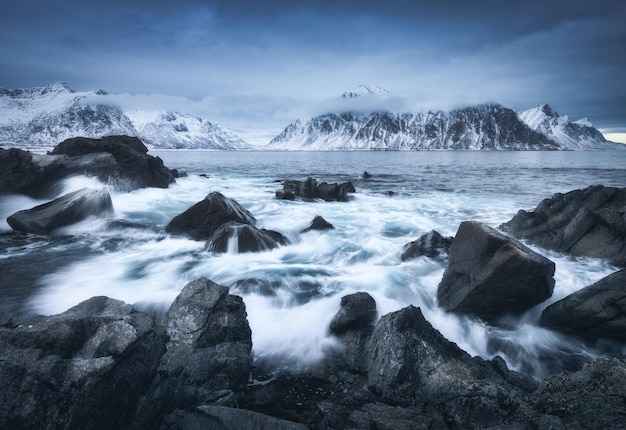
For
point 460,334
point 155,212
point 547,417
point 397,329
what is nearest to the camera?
point 547,417

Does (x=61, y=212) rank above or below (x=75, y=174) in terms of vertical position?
below

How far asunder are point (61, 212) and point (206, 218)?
243 inches

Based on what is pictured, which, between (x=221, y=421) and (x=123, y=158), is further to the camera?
(x=123, y=158)

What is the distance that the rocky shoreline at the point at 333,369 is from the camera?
3623 mm

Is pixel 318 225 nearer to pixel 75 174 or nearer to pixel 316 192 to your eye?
pixel 316 192

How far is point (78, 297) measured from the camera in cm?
905

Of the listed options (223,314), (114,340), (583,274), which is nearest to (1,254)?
(223,314)

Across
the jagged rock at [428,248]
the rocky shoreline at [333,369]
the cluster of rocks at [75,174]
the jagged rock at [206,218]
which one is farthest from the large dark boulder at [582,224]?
the cluster of rocks at [75,174]

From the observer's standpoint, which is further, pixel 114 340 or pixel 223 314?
pixel 223 314

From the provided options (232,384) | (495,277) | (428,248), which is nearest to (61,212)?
(232,384)

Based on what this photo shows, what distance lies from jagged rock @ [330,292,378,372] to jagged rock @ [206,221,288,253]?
18.2ft

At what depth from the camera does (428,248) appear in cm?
1191

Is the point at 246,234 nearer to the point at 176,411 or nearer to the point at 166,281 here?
the point at 166,281

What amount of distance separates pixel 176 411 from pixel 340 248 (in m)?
9.78
